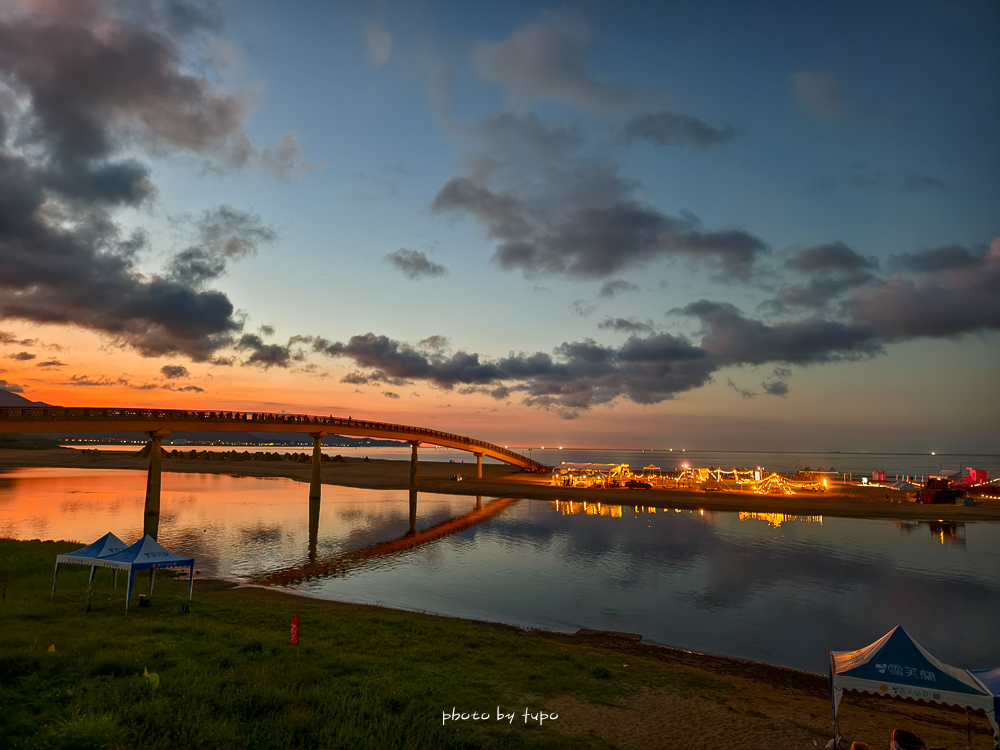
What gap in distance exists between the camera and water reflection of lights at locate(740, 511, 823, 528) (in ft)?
191

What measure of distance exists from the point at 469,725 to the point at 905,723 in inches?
466

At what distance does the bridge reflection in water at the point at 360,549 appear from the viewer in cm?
3162

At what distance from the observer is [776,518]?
198 ft

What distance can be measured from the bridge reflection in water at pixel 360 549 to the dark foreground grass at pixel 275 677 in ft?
26.4

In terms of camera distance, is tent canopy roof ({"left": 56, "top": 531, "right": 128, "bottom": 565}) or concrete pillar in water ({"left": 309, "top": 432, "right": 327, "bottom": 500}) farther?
concrete pillar in water ({"left": 309, "top": 432, "right": 327, "bottom": 500})

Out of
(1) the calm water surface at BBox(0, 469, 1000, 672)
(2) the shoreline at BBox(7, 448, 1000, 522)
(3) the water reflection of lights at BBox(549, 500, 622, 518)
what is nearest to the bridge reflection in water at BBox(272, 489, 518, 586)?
(1) the calm water surface at BBox(0, 469, 1000, 672)

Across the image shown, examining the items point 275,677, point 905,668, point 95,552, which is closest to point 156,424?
point 95,552

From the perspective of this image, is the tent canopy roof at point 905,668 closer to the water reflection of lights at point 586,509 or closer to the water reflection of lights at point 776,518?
the water reflection of lights at point 776,518

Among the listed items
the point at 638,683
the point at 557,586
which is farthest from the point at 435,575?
the point at 638,683

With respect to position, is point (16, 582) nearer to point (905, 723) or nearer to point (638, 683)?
point (638, 683)

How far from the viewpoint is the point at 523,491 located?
82.8 m

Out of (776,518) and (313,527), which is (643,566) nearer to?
(313,527)

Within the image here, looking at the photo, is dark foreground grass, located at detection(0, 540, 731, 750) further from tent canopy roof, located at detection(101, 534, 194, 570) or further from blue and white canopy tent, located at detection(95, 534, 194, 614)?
tent canopy roof, located at detection(101, 534, 194, 570)

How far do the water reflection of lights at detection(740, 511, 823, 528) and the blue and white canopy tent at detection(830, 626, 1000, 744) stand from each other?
4858 cm
